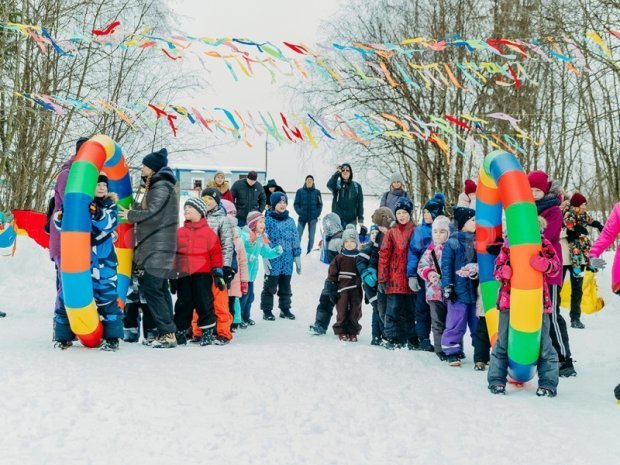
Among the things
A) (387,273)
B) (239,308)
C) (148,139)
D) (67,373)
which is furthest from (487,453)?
(148,139)

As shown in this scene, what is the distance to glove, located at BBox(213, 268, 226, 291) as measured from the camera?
7.91 meters

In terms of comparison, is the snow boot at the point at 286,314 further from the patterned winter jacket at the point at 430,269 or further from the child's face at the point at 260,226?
the patterned winter jacket at the point at 430,269

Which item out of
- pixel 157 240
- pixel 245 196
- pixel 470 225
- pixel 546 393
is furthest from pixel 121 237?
pixel 245 196

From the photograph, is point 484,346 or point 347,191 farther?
point 347,191

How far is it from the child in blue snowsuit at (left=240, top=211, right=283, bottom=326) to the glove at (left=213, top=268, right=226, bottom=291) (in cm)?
209

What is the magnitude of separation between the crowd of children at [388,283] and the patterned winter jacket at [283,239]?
3.18 feet

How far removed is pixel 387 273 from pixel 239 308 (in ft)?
7.77

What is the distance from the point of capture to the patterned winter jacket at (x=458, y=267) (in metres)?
7.44

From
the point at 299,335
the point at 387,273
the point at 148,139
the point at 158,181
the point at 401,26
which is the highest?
the point at 401,26

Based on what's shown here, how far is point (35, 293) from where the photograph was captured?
12.0m

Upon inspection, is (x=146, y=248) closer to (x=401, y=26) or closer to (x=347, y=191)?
(x=347, y=191)

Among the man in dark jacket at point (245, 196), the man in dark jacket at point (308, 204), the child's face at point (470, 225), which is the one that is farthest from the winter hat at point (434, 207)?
the man in dark jacket at point (308, 204)

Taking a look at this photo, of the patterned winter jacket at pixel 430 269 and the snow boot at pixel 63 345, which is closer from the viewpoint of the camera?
the snow boot at pixel 63 345

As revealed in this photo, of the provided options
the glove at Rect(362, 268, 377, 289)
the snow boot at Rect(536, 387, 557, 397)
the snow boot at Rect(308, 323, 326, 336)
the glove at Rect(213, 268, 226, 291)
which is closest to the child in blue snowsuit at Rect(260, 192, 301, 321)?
the snow boot at Rect(308, 323, 326, 336)
